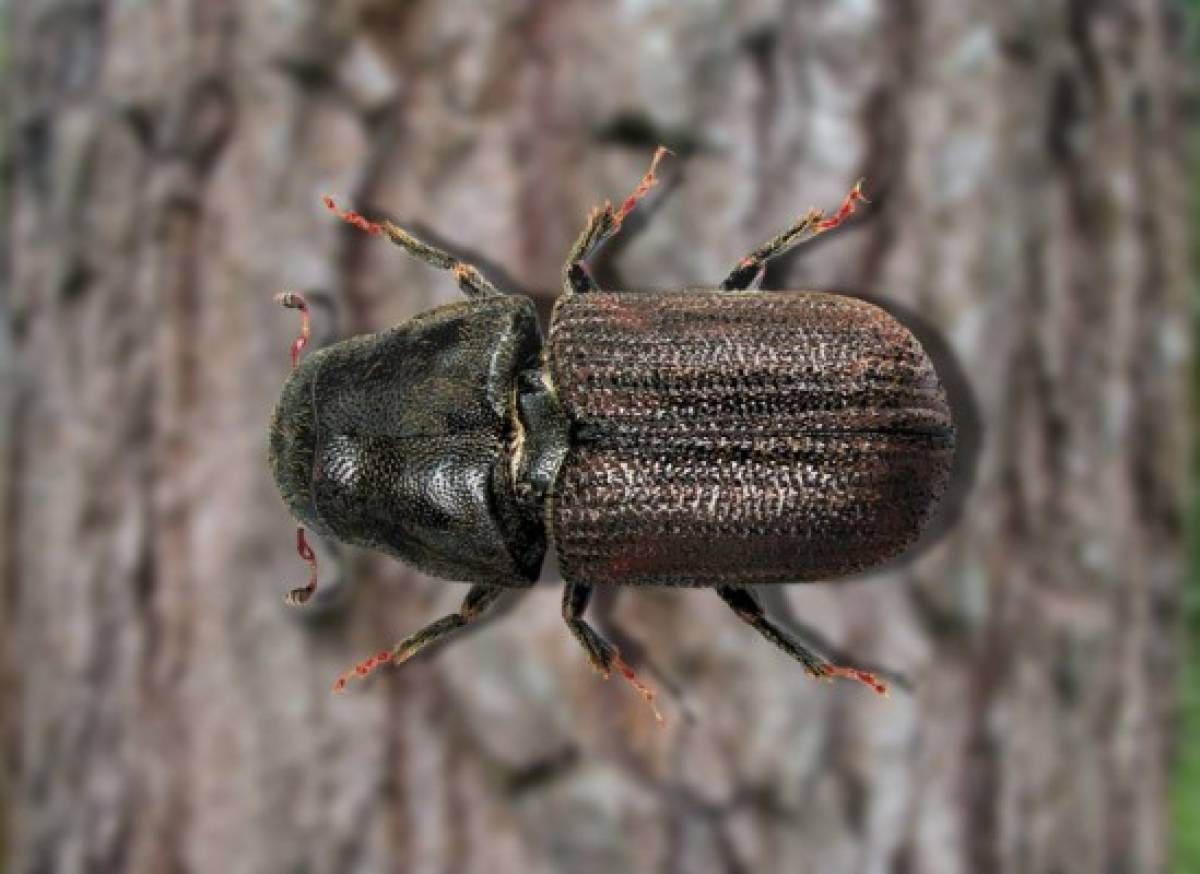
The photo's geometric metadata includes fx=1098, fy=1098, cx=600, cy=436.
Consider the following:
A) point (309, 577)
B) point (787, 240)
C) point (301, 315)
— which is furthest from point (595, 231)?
point (309, 577)

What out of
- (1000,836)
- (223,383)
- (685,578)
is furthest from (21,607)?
(1000,836)

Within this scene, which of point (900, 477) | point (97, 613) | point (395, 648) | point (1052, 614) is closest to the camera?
point (900, 477)

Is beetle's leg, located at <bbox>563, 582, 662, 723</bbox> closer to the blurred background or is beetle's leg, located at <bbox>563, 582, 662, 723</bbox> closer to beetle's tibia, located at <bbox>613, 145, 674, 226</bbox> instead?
the blurred background

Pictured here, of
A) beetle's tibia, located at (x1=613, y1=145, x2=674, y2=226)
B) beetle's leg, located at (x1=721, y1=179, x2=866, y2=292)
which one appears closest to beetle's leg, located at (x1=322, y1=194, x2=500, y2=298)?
beetle's tibia, located at (x1=613, y1=145, x2=674, y2=226)

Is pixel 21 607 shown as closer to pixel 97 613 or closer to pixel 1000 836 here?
Answer: pixel 97 613

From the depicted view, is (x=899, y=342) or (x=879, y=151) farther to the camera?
(x=879, y=151)
